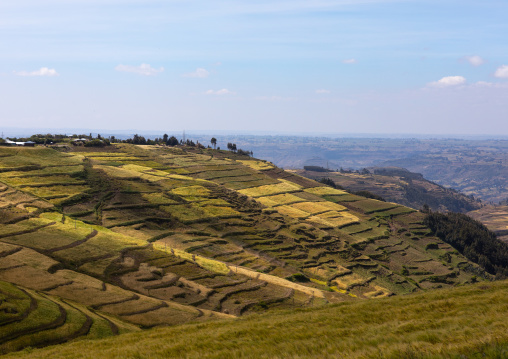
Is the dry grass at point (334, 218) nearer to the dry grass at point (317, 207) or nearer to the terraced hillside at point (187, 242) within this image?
the terraced hillside at point (187, 242)

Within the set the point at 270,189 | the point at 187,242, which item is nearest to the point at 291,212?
the point at 270,189

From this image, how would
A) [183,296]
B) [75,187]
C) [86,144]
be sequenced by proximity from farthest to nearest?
[86,144] → [75,187] → [183,296]

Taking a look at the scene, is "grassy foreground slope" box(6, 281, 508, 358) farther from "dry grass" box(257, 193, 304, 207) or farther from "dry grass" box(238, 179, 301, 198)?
"dry grass" box(238, 179, 301, 198)

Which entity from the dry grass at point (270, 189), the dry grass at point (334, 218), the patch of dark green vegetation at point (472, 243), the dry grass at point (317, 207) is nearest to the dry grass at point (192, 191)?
the dry grass at point (270, 189)

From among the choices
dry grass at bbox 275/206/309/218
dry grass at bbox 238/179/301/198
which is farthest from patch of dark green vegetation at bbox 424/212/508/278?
dry grass at bbox 275/206/309/218

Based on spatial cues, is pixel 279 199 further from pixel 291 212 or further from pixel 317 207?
pixel 317 207

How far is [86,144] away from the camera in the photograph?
193m

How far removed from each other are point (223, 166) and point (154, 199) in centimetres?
7985

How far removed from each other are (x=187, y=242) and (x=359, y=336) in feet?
247

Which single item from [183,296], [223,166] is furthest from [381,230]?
[183,296]

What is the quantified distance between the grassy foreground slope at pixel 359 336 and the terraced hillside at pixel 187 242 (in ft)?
44.1

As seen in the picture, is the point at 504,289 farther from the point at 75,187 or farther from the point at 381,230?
the point at 381,230

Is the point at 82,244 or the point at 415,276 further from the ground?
the point at 82,244

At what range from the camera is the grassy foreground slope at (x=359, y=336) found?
21391 mm
